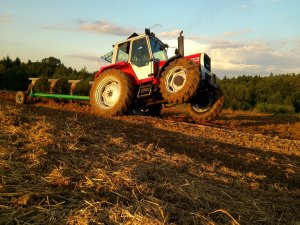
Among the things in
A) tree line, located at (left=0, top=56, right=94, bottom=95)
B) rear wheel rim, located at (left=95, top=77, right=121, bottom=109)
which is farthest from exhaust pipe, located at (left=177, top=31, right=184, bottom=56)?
tree line, located at (left=0, top=56, right=94, bottom=95)

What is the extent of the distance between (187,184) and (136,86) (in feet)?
21.5

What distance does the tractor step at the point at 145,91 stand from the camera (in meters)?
8.59

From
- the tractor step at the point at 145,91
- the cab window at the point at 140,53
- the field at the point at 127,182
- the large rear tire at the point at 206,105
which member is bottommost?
the field at the point at 127,182

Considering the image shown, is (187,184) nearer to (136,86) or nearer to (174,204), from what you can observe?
(174,204)

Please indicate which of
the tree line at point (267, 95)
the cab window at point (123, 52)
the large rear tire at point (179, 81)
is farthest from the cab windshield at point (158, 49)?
the tree line at point (267, 95)

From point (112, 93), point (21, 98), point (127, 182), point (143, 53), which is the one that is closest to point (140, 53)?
point (143, 53)

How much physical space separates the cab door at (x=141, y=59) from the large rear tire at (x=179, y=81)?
86 centimetres

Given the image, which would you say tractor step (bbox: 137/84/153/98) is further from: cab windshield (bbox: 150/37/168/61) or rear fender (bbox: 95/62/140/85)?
cab windshield (bbox: 150/37/168/61)

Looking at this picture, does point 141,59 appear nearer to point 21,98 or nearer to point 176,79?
point 176,79

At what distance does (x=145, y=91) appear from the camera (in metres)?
8.76

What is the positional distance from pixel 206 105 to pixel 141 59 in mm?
2336

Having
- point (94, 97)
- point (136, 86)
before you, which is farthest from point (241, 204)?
point (94, 97)

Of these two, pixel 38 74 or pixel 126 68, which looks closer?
pixel 126 68

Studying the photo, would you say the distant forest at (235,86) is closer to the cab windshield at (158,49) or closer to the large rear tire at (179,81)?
the cab windshield at (158,49)
